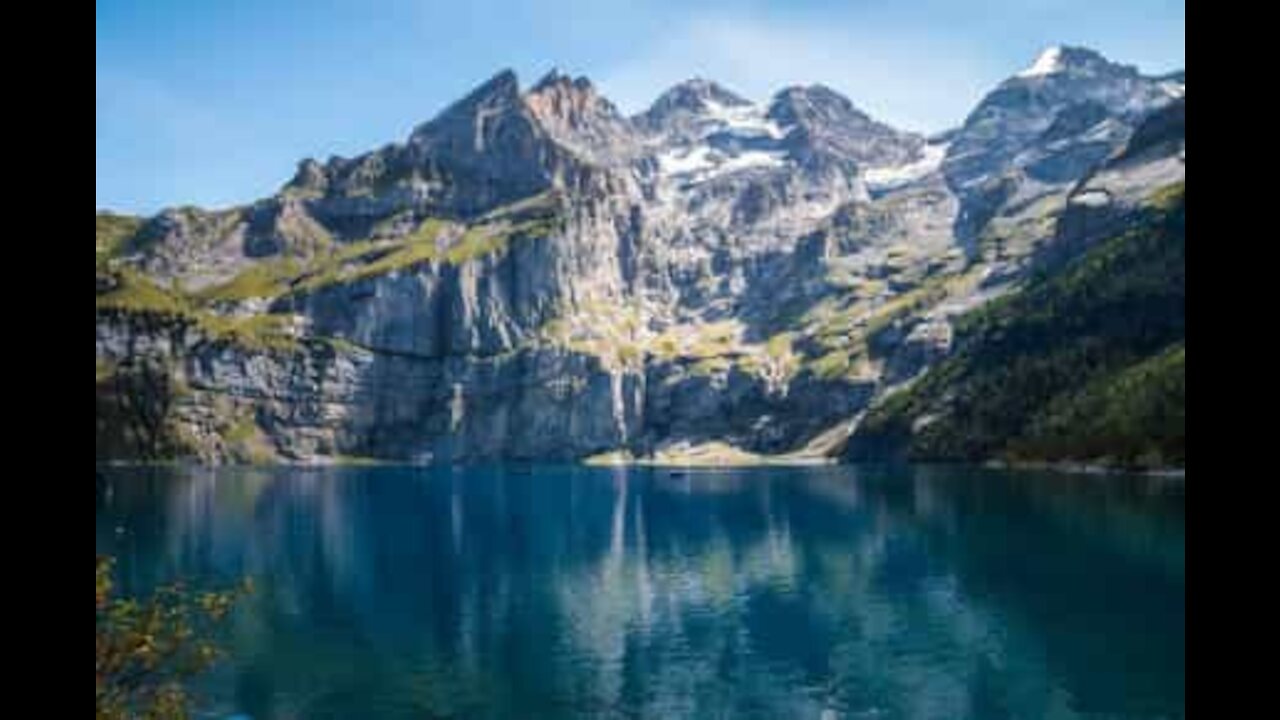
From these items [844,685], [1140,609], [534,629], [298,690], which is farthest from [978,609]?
[298,690]

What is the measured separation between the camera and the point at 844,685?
242 feet

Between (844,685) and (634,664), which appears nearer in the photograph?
(844,685)

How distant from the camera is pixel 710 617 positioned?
10019 cm

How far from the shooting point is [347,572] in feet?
416

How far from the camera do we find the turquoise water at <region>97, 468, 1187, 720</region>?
231 feet

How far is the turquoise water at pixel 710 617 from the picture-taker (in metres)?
70.4
